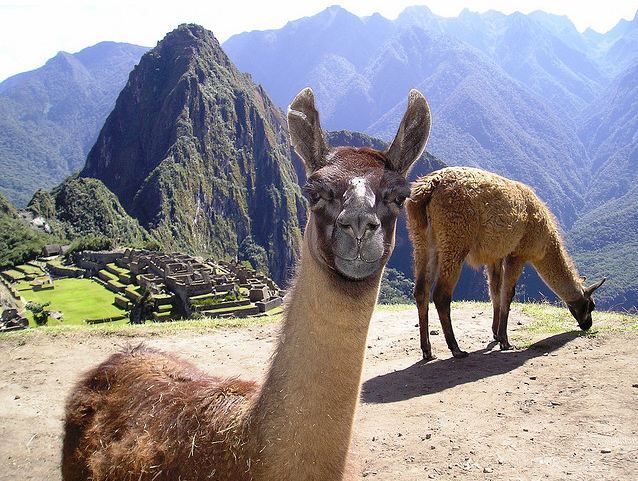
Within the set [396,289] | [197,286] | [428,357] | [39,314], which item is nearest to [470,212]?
[428,357]

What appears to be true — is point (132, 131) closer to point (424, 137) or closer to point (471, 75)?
point (471, 75)

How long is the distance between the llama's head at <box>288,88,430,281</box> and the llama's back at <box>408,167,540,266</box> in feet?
14.0

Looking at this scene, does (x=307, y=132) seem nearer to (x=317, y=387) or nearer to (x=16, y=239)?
(x=317, y=387)

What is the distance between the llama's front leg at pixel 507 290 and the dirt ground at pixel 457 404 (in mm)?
285

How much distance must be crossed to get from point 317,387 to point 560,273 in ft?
23.0

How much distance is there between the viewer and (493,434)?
194 inches

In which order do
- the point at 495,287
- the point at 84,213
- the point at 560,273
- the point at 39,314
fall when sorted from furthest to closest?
the point at 84,213 < the point at 39,314 < the point at 495,287 < the point at 560,273

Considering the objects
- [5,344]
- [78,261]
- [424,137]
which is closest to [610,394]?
[424,137]

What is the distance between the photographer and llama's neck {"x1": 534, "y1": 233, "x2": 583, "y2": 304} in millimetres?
8234

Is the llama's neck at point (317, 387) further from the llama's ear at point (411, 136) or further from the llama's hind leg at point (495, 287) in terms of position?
the llama's hind leg at point (495, 287)

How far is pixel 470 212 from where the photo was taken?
7039 mm

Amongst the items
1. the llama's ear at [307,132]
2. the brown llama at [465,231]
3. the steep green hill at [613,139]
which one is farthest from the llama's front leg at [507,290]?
the steep green hill at [613,139]

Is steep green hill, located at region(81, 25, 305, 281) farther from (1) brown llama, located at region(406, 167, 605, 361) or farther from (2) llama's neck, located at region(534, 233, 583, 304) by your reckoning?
(1) brown llama, located at region(406, 167, 605, 361)

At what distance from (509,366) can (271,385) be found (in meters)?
5.03
